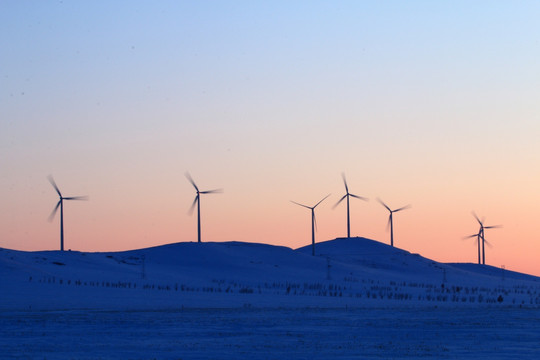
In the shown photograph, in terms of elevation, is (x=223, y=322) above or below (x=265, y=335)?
above

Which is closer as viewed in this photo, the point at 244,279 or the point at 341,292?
the point at 341,292

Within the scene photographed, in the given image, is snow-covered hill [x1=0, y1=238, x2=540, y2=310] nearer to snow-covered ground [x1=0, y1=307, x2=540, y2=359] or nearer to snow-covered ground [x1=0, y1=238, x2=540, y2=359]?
snow-covered ground [x1=0, y1=238, x2=540, y2=359]

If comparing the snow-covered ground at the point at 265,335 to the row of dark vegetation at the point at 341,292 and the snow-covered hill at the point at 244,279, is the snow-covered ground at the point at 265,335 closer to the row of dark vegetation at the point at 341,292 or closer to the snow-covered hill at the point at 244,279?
the snow-covered hill at the point at 244,279

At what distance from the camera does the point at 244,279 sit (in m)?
107

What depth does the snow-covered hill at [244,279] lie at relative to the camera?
63.7 m

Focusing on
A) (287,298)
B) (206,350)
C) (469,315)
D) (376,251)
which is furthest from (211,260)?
(206,350)

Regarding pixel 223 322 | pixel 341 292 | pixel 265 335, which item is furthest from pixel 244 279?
pixel 265 335

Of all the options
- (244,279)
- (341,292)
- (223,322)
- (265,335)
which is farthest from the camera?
(244,279)

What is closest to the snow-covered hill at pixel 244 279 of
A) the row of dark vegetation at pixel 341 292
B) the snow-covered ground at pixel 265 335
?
the row of dark vegetation at pixel 341 292

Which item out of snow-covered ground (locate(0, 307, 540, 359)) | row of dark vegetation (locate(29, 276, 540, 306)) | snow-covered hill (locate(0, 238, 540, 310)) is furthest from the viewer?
row of dark vegetation (locate(29, 276, 540, 306))

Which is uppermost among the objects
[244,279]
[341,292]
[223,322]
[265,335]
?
[244,279]

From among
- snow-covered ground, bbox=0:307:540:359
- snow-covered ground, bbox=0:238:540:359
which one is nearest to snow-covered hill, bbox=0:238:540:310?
snow-covered ground, bbox=0:238:540:359

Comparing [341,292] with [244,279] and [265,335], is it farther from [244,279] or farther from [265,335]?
[265,335]

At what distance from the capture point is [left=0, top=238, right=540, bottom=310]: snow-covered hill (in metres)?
63.7
